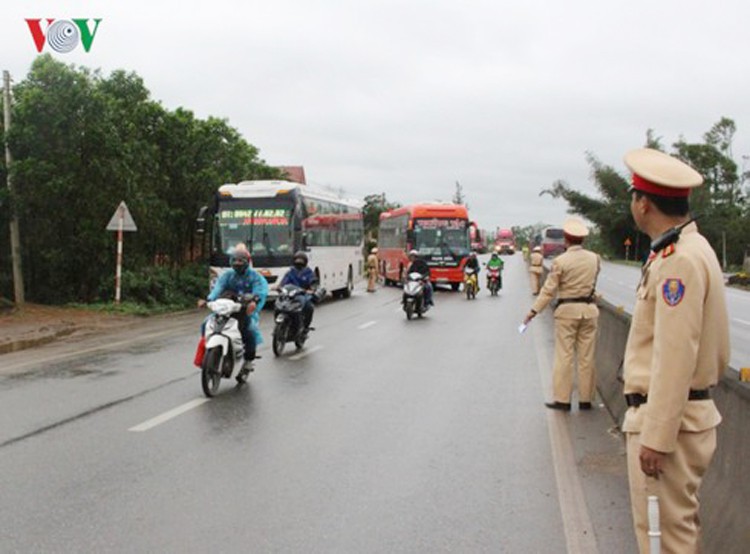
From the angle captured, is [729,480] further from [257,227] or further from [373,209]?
[373,209]

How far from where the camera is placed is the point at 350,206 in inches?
1260

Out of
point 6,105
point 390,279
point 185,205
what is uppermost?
point 6,105

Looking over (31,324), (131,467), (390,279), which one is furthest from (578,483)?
(390,279)

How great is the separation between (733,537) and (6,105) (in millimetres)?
19762

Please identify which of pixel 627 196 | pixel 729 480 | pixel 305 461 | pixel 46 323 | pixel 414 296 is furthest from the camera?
pixel 627 196

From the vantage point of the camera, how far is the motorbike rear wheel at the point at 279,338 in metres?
13.1

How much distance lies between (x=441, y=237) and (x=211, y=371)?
78.1 ft

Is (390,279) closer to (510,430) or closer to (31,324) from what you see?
(31,324)

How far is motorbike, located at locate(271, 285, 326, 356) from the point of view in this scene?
1320 centimetres

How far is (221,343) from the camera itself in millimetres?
9453

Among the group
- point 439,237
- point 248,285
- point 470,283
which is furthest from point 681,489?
point 439,237

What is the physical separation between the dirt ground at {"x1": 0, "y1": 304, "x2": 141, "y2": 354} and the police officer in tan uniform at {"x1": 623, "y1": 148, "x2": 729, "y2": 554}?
42.3 ft

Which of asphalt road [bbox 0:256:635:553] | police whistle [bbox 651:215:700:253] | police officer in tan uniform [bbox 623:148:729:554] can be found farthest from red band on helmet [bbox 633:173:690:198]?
asphalt road [bbox 0:256:635:553]

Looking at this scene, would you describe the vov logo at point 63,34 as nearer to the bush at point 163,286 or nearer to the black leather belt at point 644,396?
the bush at point 163,286
